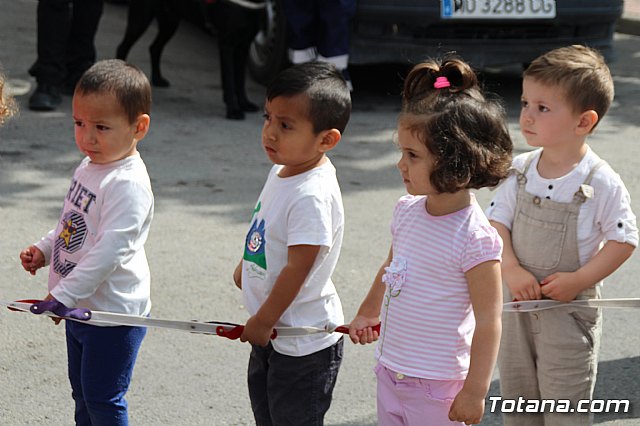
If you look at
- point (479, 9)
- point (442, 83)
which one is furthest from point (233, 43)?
point (442, 83)

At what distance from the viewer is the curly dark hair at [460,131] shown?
2516 millimetres

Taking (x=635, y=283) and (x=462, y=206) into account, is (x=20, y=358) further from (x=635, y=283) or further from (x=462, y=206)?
(x=635, y=283)

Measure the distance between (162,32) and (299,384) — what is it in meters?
5.64

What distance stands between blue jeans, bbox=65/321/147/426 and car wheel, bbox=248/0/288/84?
4981 mm

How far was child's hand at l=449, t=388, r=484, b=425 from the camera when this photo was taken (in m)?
2.47

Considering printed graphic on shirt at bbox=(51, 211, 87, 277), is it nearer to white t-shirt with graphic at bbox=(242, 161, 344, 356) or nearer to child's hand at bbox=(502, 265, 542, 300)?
white t-shirt with graphic at bbox=(242, 161, 344, 356)

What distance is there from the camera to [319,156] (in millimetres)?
2857

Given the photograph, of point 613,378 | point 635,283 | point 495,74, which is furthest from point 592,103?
point 495,74

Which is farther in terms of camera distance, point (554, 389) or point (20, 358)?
point (20, 358)

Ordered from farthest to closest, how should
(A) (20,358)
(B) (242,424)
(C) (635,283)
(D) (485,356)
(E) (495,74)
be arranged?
(E) (495,74) < (C) (635,283) < (A) (20,358) < (B) (242,424) < (D) (485,356)

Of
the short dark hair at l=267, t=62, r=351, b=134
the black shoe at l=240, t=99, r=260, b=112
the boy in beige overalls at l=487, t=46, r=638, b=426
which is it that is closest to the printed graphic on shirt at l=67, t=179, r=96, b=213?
the short dark hair at l=267, t=62, r=351, b=134

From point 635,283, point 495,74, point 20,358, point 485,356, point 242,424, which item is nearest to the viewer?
point 485,356

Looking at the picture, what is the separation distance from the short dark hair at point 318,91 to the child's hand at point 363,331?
50cm

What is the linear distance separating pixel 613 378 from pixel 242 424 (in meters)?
1.37
